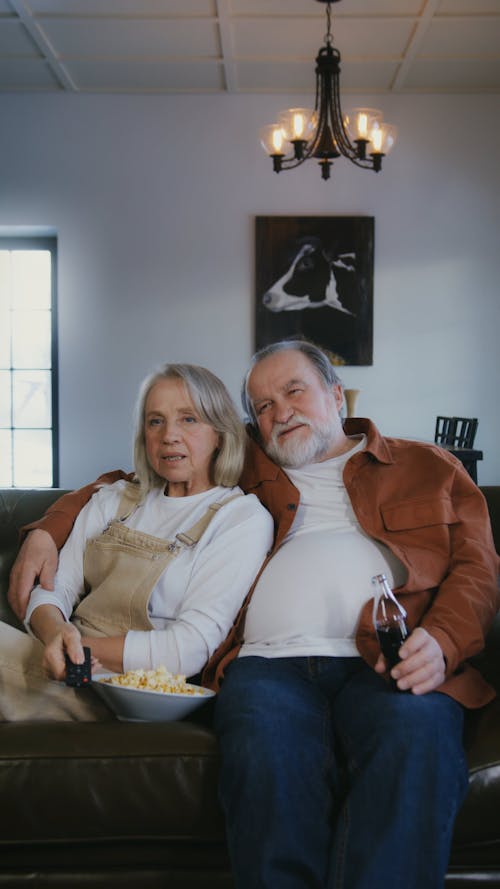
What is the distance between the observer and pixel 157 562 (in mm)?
1662

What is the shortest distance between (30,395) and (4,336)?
0.43m

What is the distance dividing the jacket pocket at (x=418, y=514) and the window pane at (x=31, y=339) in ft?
13.4

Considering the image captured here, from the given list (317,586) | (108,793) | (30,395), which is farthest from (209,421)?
(30,395)

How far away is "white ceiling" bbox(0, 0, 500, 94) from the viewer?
13.2 feet

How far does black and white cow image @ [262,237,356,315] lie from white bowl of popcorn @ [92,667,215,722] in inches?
154

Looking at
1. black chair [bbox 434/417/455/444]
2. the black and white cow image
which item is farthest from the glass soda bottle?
the black and white cow image

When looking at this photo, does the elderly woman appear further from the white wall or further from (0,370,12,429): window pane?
(0,370,12,429): window pane

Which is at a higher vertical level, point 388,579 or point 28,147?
point 28,147

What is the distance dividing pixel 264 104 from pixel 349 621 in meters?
4.28

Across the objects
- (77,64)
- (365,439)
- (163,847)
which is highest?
(77,64)

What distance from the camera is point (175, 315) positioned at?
5.20 metres

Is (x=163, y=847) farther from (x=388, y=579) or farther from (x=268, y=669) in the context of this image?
(x=388, y=579)

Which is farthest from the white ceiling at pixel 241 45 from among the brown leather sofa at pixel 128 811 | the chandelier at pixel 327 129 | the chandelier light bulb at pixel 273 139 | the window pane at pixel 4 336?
the brown leather sofa at pixel 128 811

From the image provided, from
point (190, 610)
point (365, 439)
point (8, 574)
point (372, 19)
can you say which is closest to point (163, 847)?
point (190, 610)
